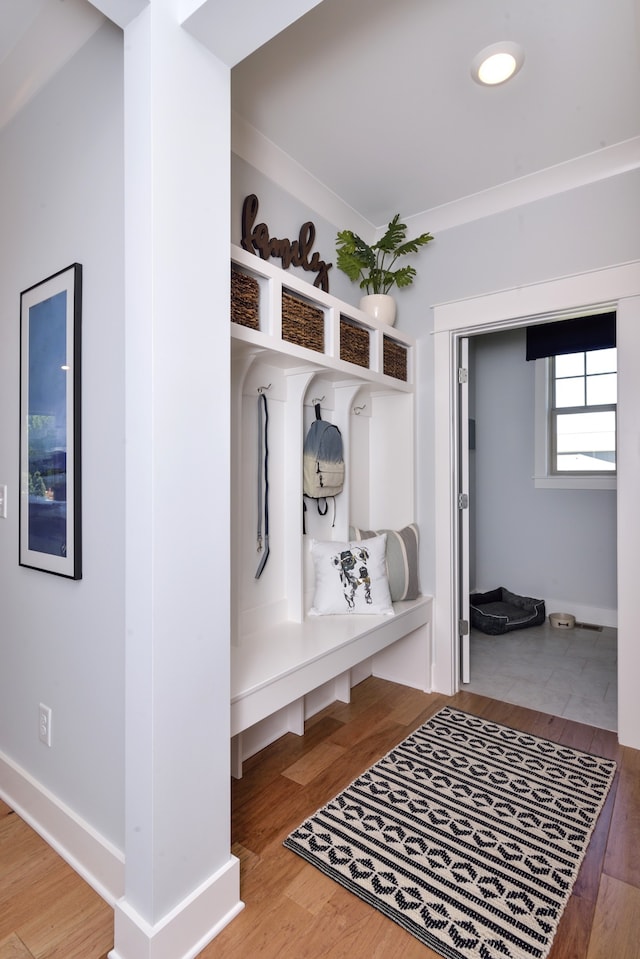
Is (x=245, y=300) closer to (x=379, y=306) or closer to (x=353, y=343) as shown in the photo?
(x=353, y=343)

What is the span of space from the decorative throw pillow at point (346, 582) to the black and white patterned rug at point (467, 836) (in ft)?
1.99

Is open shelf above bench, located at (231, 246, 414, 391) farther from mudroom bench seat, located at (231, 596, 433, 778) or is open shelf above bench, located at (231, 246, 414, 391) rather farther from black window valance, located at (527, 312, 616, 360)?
black window valance, located at (527, 312, 616, 360)

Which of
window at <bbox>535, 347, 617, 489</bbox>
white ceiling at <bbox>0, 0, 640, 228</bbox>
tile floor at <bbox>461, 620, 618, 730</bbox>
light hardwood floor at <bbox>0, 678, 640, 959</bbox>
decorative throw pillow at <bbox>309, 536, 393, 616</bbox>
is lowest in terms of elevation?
light hardwood floor at <bbox>0, 678, 640, 959</bbox>

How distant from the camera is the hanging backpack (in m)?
2.39

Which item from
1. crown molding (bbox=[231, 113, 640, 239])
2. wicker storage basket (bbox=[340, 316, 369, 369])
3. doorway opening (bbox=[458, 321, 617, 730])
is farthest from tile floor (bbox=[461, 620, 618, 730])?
crown molding (bbox=[231, 113, 640, 239])

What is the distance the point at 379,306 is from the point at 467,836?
228 cm

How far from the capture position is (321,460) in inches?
94.5

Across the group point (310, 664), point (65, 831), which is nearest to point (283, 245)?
point (310, 664)

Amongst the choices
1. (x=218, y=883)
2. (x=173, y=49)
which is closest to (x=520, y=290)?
(x=173, y=49)

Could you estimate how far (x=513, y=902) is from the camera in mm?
1439

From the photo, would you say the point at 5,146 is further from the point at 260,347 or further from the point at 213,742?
the point at 213,742

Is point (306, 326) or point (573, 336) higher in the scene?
point (573, 336)

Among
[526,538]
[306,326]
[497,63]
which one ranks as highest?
[497,63]

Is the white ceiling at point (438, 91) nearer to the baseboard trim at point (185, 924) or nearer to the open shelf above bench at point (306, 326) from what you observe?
the open shelf above bench at point (306, 326)
